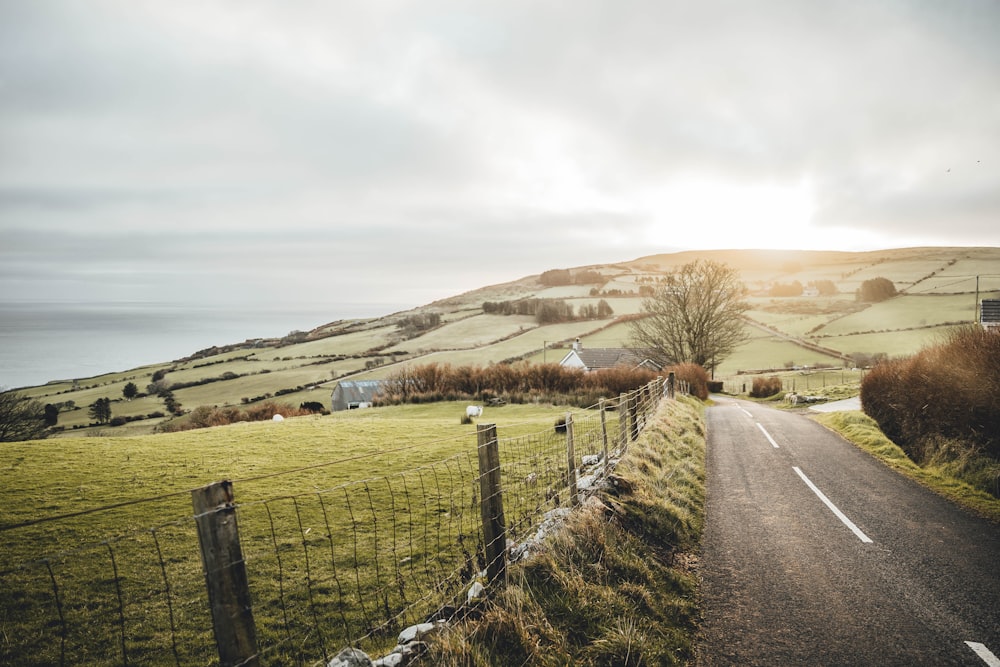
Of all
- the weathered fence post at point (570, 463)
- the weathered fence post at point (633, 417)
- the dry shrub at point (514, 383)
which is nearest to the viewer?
the weathered fence post at point (570, 463)

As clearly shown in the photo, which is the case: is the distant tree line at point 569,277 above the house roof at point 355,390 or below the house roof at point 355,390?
above

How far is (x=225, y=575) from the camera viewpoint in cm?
284

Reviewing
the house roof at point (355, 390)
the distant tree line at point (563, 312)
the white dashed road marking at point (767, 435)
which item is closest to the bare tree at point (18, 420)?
the house roof at point (355, 390)

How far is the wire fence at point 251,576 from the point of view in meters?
2.97

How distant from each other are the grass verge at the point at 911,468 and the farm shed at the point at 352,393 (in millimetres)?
47608

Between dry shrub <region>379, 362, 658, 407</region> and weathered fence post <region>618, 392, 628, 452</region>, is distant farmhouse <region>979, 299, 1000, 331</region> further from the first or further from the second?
weathered fence post <region>618, 392, 628, 452</region>

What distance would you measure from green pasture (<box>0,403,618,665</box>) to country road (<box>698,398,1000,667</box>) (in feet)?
9.69

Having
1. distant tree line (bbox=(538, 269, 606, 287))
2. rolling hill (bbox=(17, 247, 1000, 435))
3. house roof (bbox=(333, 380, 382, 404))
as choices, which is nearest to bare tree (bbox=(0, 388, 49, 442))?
rolling hill (bbox=(17, 247, 1000, 435))

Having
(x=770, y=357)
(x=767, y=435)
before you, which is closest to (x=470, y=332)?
(x=770, y=357)

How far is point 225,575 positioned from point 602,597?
391cm

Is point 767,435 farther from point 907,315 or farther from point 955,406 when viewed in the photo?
point 907,315

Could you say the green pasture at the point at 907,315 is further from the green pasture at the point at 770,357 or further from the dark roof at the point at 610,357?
the dark roof at the point at 610,357

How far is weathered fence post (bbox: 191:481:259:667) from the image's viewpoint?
9.05 ft

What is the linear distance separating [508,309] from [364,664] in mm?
98681
